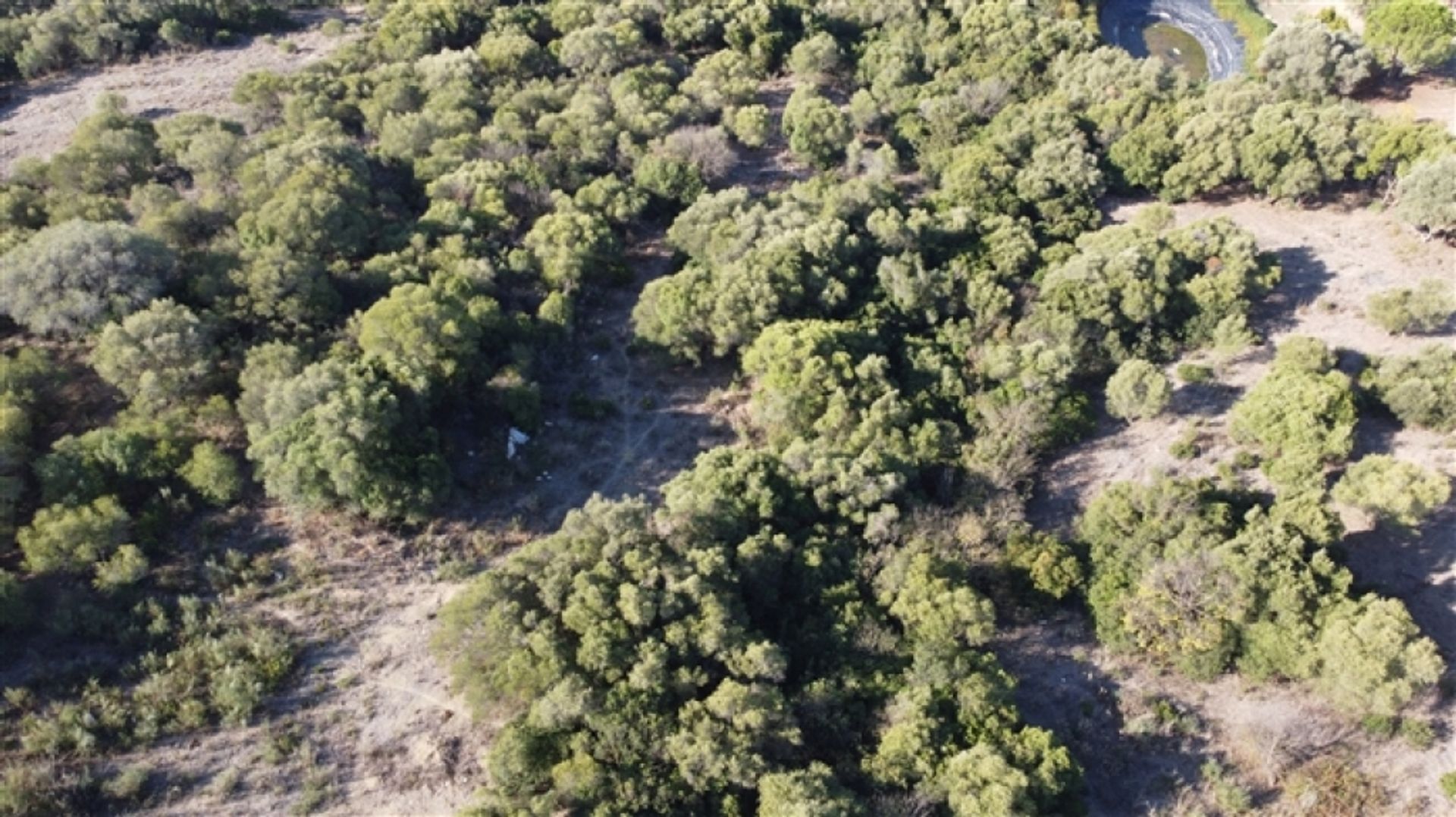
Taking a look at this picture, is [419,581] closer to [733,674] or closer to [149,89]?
[733,674]

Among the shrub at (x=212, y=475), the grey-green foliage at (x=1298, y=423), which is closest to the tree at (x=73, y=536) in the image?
the shrub at (x=212, y=475)

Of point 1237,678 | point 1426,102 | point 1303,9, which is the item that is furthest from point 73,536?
point 1303,9

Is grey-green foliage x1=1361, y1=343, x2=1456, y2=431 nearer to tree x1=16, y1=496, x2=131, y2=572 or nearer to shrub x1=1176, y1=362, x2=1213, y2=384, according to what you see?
shrub x1=1176, y1=362, x2=1213, y2=384

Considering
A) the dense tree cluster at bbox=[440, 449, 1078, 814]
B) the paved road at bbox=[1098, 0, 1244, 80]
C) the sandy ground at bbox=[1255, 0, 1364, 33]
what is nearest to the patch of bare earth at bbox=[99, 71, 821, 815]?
the dense tree cluster at bbox=[440, 449, 1078, 814]

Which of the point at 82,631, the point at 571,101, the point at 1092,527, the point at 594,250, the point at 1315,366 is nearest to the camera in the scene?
the point at 82,631

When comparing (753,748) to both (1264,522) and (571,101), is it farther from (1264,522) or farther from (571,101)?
(571,101)

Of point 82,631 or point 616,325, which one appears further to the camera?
point 616,325

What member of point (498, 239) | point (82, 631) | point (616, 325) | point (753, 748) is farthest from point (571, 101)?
point (753, 748)
